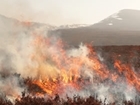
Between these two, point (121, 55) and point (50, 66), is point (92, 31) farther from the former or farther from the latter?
point (50, 66)

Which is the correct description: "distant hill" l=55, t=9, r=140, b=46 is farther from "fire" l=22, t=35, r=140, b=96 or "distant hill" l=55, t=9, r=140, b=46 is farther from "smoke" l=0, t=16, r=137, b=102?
"fire" l=22, t=35, r=140, b=96

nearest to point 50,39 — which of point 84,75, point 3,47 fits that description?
point 3,47

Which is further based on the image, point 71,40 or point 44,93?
point 71,40

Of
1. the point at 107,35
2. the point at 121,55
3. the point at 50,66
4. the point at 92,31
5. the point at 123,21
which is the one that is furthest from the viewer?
the point at 123,21

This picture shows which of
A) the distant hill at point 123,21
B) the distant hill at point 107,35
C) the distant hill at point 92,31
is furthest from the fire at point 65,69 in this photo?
the distant hill at point 123,21

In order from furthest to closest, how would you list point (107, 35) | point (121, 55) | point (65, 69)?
point (107, 35), point (121, 55), point (65, 69)

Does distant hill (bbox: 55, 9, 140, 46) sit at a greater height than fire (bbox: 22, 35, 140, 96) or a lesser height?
greater

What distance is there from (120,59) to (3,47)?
45.0 ft

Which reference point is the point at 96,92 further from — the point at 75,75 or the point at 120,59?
the point at 120,59

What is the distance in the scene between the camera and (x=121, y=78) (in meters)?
27.2

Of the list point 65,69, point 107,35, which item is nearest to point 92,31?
point 107,35

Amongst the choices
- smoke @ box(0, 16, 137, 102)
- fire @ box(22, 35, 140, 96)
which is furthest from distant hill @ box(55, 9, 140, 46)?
fire @ box(22, 35, 140, 96)

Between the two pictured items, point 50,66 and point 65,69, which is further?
point 65,69

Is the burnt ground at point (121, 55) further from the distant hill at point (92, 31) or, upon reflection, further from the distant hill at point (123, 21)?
the distant hill at point (123, 21)
